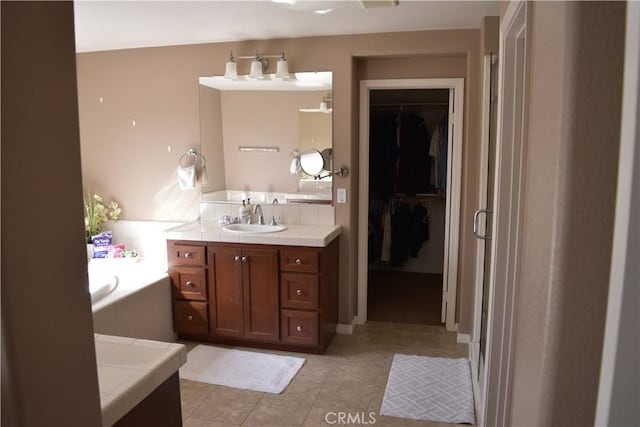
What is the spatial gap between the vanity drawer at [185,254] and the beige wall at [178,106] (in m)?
0.64

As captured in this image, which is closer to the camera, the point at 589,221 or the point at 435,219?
the point at 589,221

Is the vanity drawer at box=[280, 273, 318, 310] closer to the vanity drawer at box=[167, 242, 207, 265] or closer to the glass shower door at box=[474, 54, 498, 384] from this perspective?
the vanity drawer at box=[167, 242, 207, 265]

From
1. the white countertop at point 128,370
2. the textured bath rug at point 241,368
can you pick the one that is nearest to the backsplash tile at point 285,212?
the textured bath rug at point 241,368

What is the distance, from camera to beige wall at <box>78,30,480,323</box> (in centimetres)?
353

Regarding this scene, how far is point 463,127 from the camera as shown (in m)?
3.67

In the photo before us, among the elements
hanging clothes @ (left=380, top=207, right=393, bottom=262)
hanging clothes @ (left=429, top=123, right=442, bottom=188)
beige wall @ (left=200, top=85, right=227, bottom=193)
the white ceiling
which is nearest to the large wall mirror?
beige wall @ (left=200, top=85, right=227, bottom=193)

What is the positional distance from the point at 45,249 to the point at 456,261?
344 cm

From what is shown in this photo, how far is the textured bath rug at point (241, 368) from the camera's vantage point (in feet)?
9.99

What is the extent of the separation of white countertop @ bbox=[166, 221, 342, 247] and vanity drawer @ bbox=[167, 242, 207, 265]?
6 cm

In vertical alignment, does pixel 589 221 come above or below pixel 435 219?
above

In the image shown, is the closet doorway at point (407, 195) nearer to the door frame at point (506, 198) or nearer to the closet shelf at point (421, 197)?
the closet shelf at point (421, 197)

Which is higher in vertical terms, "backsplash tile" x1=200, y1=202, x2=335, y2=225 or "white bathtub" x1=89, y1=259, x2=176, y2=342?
"backsplash tile" x1=200, y1=202, x2=335, y2=225

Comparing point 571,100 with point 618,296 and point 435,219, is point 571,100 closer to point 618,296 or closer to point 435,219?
point 618,296

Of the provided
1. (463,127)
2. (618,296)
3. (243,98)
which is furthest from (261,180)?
(618,296)
